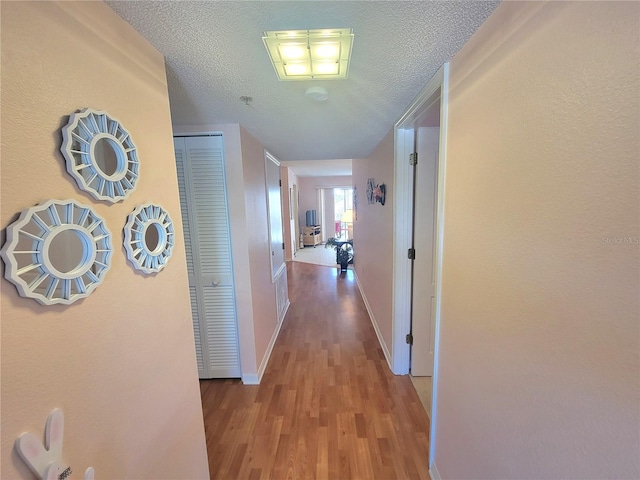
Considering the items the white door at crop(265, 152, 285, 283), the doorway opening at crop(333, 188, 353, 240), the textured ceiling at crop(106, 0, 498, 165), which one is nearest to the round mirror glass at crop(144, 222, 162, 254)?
the textured ceiling at crop(106, 0, 498, 165)

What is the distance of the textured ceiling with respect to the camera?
30.8 inches

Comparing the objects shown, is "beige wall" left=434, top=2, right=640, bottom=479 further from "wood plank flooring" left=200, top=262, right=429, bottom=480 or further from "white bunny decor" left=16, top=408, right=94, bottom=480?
"white bunny decor" left=16, top=408, right=94, bottom=480

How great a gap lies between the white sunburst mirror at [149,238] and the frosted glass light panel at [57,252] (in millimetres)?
92

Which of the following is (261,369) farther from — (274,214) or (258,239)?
(274,214)

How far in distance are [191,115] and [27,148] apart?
1.32 m

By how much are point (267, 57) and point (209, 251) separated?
1.52 metres

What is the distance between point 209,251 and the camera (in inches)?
81.3

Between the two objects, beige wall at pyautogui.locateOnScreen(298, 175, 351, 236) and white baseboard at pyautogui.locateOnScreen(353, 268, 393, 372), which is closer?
white baseboard at pyautogui.locateOnScreen(353, 268, 393, 372)

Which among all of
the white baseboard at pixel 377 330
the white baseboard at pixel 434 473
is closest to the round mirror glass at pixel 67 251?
the white baseboard at pixel 434 473

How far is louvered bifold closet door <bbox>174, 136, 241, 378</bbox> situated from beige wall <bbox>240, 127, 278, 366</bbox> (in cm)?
18

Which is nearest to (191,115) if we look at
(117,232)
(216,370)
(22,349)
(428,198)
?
(117,232)

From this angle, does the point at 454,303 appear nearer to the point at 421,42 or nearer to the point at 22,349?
the point at 421,42

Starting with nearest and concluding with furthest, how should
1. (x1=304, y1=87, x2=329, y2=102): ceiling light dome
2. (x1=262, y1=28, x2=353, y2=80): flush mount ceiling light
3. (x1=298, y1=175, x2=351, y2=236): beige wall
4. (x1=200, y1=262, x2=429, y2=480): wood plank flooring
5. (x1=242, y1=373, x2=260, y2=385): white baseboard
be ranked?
1. (x1=262, y1=28, x2=353, y2=80): flush mount ceiling light
2. (x1=304, y1=87, x2=329, y2=102): ceiling light dome
3. (x1=200, y1=262, x2=429, y2=480): wood plank flooring
4. (x1=242, y1=373, x2=260, y2=385): white baseboard
5. (x1=298, y1=175, x2=351, y2=236): beige wall

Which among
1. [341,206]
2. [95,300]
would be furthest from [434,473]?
[341,206]
